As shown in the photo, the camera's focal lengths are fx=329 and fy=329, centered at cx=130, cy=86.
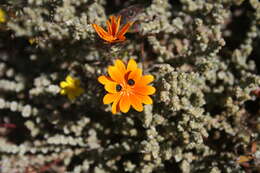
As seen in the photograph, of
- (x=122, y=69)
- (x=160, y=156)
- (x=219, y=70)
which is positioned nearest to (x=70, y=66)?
(x=122, y=69)

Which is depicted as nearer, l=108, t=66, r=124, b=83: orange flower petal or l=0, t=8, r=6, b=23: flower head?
l=108, t=66, r=124, b=83: orange flower petal

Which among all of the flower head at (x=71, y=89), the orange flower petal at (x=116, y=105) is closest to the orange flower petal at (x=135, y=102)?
the orange flower petal at (x=116, y=105)

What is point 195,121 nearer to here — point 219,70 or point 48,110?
point 219,70

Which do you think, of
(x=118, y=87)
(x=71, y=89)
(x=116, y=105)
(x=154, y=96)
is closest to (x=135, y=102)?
(x=116, y=105)

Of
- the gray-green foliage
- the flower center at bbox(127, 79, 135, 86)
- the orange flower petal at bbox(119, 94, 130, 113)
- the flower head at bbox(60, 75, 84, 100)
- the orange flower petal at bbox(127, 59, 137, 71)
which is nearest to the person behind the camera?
the orange flower petal at bbox(119, 94, 130, 113)

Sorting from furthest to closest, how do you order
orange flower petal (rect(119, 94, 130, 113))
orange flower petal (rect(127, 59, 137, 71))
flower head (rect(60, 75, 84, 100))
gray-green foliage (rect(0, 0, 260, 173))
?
flower head (rect(60, 75, 84, 100))
gray-green foliage (rect(0, 0, 260, 173))
orange flower petal (rect(127, 59, 137, 71))
orange flower petal (rect(119, 94, 130, 113))

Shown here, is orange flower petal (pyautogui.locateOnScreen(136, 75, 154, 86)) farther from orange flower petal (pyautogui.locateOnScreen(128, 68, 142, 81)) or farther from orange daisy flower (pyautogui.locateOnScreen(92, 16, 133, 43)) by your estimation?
orange daisy flower (pyautogui.locateOnScreen(92, 16, 133, 43))

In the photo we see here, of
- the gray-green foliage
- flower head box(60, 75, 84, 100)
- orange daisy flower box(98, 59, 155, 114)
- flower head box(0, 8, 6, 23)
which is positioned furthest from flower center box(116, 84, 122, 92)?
flower head box(0, 8, 6, 23)

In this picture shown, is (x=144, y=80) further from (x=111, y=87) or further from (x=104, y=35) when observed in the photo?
(x=104, y=35)
